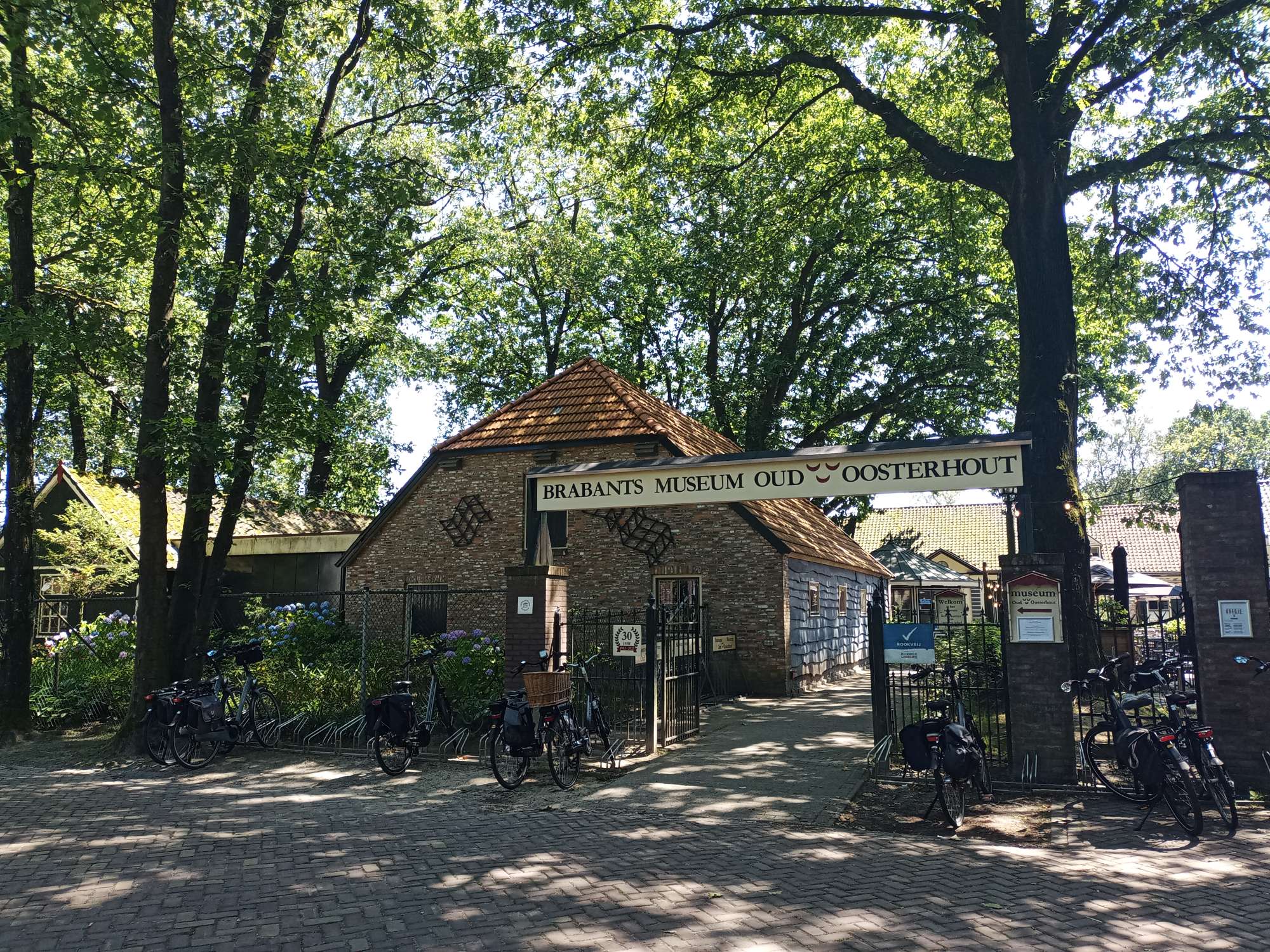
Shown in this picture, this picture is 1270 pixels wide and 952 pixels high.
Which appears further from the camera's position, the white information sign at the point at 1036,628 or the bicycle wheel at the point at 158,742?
the bicycle wheel at the point at 158,742

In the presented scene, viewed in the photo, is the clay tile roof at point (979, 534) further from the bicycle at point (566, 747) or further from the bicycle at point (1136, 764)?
the bicycle at point (566, 747)

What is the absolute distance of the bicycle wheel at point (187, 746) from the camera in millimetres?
10914

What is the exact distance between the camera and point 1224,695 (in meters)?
8.76

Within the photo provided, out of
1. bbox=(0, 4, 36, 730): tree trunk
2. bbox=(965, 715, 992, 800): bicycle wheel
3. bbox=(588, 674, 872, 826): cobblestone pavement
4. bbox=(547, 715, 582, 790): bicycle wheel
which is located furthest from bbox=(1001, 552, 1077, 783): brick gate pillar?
bbox=(0, 4, 36, 730): tree trunk

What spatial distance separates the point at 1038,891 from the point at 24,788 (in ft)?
32.7

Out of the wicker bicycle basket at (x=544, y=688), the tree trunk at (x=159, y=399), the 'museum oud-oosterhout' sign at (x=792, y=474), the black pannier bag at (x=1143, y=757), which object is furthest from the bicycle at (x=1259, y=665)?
the tree trunk at (x=159, y=399)

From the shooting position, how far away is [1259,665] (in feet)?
28.2

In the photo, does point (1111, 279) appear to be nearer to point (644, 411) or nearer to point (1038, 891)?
point (644, 411)

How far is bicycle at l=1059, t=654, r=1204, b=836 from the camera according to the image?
7398mm

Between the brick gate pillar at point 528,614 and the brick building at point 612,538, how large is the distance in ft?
17.0

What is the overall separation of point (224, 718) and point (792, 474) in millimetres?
7479

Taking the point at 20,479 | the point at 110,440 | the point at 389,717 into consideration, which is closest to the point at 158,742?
the point at 389,717

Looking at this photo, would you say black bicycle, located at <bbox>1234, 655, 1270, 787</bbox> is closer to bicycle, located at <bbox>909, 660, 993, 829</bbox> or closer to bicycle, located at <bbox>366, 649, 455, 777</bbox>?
bicycle, located at <bbox>909, 660, 993, 829</bbox>

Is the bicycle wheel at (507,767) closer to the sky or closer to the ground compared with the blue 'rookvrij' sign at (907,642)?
closer to the ground
